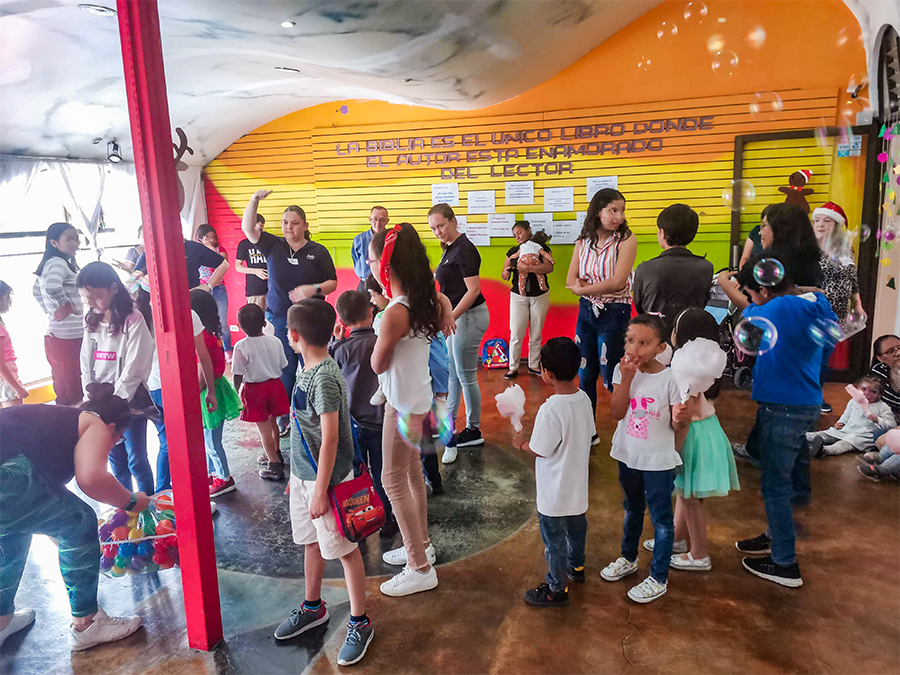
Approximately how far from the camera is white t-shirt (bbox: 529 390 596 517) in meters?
2.29

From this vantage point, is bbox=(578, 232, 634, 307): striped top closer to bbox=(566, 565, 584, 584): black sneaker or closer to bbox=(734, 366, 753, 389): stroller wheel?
bbox=(566, 565, 584, 584): black sneaker

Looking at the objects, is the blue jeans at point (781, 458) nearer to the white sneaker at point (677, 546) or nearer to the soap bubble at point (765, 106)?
the white sneaker at point (677, 546)

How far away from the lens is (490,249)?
6742 millimetres

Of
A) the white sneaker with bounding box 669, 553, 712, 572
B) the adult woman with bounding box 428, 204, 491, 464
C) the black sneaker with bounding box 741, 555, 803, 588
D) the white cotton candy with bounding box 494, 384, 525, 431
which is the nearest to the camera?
the white cotton candy with bounding box 494, 384, 525, 431

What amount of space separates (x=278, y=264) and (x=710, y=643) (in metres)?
3.46

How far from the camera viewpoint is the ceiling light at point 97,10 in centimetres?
307

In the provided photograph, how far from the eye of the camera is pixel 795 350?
8.05ft

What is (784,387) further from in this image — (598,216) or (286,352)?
(286,352)

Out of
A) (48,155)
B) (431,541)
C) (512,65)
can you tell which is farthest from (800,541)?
(48,155)

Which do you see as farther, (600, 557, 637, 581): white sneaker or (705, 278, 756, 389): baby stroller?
(705, 278, 756, 389): baby stroller

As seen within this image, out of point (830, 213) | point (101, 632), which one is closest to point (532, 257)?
point (830, 213)

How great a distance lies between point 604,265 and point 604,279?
87 millimetres

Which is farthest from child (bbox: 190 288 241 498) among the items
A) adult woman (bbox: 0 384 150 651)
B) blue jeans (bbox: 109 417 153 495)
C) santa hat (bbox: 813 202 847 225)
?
santa hat (bbox: 813 202 847 225)

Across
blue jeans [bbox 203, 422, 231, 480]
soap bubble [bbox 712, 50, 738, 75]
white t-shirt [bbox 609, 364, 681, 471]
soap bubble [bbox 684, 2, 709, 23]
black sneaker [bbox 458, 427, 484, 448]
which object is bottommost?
black sneaker [bbox 458, 427, 484, 448]
